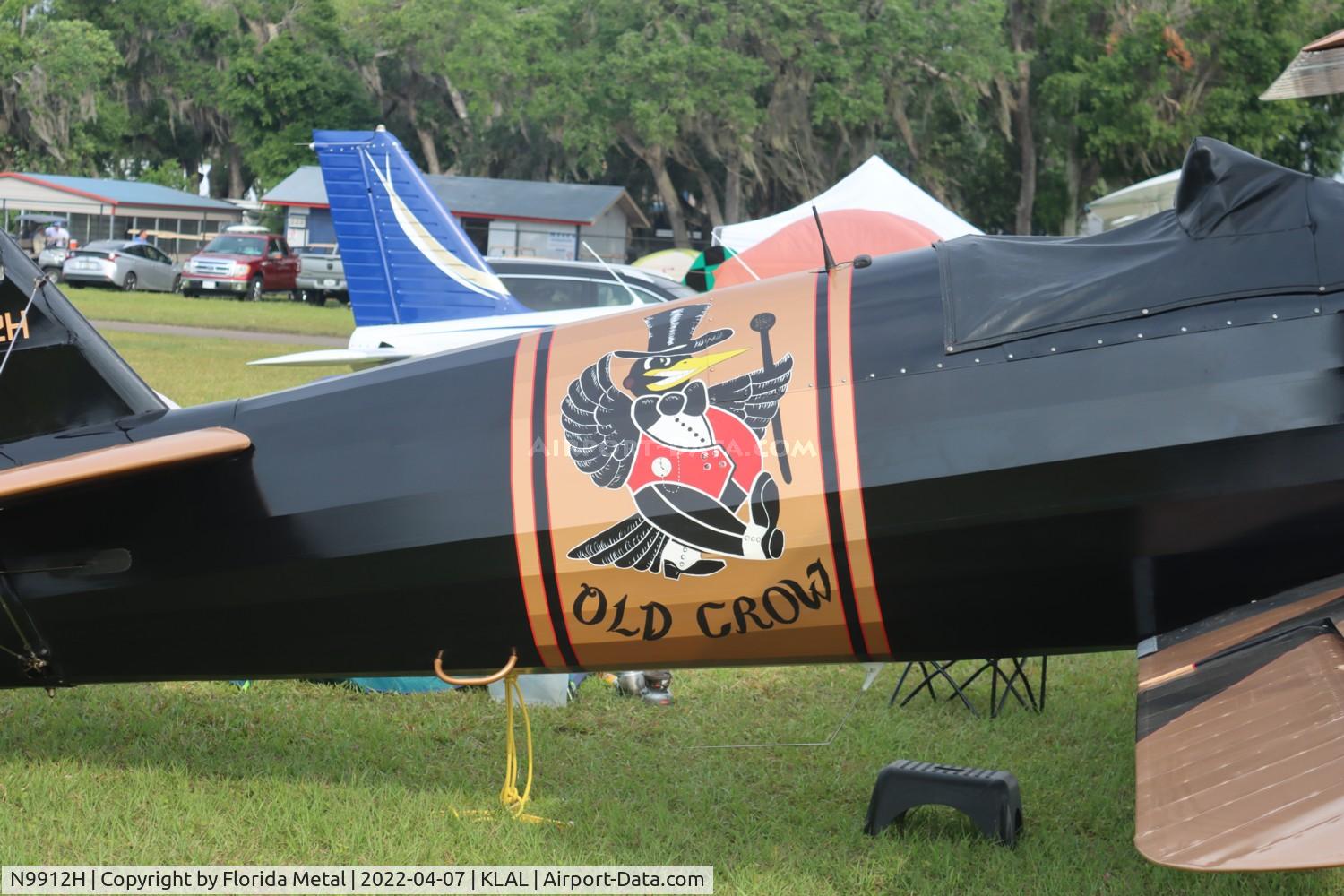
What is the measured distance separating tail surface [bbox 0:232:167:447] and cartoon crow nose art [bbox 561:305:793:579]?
1.85 metres

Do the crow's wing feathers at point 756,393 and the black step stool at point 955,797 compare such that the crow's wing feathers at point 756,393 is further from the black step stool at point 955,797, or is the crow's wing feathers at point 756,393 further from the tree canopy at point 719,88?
the tree canopy at point 719,88

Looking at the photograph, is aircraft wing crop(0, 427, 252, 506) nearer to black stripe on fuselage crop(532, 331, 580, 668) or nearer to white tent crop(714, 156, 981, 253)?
black stripe on fuselage crop(532, 331, 580, 668)

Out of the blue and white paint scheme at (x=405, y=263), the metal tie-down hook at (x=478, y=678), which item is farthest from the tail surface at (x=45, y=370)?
the blue and white paint scheme at (x=405, y=263)

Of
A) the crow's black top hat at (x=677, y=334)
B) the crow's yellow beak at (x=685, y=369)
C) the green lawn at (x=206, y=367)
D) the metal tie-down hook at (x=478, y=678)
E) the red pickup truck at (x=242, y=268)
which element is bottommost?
the red pickup truck at (x=242, y=268)

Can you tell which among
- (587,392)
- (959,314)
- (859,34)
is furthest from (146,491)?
(859,34)

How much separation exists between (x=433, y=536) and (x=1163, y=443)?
7.65ft

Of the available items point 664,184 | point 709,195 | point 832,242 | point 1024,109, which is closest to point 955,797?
point 832,242

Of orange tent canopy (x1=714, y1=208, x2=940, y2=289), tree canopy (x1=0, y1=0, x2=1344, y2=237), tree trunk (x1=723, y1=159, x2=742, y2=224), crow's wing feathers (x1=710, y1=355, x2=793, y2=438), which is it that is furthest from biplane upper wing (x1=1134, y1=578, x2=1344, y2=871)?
tree trunk (x1=723, y1=159, x2=742, y2=224)

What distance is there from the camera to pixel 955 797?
190 inches

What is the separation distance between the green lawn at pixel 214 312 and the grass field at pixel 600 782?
71.4ft

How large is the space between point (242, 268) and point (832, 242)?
87.0ft

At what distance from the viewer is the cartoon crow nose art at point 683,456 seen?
14.3 feet

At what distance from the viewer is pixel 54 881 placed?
4270mm

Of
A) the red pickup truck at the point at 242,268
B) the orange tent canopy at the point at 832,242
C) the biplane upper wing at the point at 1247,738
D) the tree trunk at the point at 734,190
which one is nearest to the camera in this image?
the biplane upper wing at the point at 1247,738
